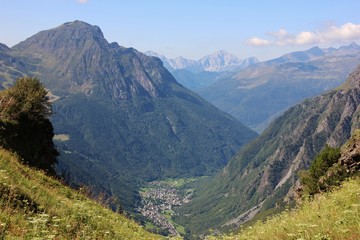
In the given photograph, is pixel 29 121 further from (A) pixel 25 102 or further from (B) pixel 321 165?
(B) pixel 321 165

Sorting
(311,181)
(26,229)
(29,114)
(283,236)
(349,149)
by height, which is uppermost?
(29,114)

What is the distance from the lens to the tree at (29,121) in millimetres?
37938

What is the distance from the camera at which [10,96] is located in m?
41.6

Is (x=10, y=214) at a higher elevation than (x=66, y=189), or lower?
higher

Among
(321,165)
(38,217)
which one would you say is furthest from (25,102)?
(321,165)

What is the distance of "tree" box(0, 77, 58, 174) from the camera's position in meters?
37.9

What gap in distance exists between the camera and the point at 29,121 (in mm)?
41719

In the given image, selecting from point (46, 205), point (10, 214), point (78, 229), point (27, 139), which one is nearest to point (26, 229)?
point (10, 214)

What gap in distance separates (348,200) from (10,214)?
1337cm

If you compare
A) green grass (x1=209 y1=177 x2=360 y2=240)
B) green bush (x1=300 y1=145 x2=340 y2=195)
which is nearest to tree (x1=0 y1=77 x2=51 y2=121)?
green grass (x1=209 y1=177 x2=360 y2=240)

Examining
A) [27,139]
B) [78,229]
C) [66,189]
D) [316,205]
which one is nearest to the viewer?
[78,229]

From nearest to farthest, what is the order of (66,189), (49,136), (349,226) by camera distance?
(349,226)
(66,189)
(49,136)

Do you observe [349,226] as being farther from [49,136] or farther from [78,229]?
[49,136]

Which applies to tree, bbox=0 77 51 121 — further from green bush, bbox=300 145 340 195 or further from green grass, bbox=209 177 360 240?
green bush, bbox=300 145 340 195
